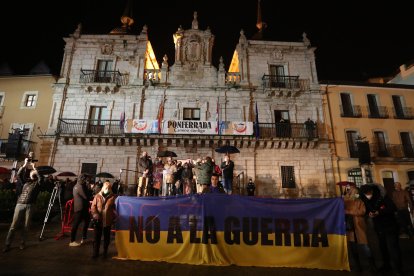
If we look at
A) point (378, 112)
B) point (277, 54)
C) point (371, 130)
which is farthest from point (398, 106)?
point (277, 54)

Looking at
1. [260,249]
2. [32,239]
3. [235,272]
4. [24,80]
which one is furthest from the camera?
[24,80]

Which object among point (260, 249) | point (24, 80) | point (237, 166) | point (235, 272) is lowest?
point (235, 272)

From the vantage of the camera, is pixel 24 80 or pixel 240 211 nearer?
pixel 240 211

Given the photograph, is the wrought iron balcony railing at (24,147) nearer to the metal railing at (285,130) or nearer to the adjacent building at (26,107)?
the adjacent building at (26,107)

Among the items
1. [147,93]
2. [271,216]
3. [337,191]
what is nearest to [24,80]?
[147,93]

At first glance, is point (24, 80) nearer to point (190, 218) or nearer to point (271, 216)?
point (190, 218)

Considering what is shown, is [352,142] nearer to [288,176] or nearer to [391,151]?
[391,151]

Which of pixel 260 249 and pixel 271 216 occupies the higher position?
pixel 271 216

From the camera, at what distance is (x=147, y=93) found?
19.5m

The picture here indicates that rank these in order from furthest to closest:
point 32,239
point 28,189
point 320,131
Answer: point 320,131 < point 32,239 < point 28,189

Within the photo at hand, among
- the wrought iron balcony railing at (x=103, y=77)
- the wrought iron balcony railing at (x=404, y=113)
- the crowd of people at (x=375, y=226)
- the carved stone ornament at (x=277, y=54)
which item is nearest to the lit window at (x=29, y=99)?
the wrought iron balcony railing at (x=103, y=77)

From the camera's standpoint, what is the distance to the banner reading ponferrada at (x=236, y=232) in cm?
554

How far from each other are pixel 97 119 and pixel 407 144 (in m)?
24.6

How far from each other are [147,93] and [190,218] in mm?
15297
